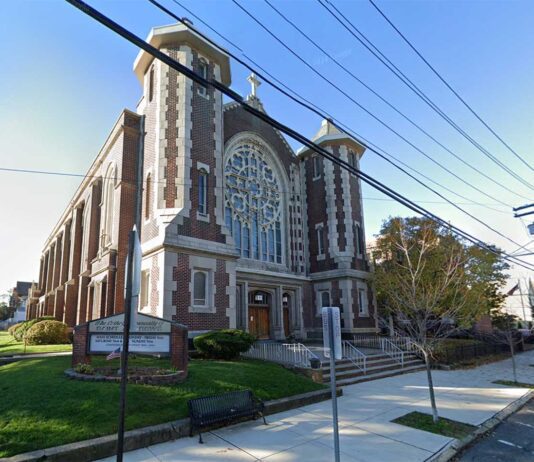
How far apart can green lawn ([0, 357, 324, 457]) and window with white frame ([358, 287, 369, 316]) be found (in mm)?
12741

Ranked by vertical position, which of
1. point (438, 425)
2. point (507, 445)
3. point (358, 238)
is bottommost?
point (507, 445)

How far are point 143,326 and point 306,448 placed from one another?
4.86 meters

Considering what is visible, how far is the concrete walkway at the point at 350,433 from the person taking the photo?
6.06m

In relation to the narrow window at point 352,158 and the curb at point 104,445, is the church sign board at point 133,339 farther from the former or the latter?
the narrow window at point 352,158

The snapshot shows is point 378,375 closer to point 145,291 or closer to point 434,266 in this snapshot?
point 434,266

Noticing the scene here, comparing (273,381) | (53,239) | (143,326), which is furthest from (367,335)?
(53,239)

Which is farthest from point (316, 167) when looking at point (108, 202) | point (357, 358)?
point (357, 358)

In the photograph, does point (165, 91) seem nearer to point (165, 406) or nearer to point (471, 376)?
point (165, 406)

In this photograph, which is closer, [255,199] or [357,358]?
[357,358]

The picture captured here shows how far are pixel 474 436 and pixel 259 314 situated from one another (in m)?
14.5

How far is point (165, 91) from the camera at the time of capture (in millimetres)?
16562

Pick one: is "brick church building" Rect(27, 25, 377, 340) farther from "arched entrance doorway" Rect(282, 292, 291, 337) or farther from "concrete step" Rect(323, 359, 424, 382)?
"concrete step" Rect(323, 359, 424, 382)

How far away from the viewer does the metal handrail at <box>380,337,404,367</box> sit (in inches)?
643

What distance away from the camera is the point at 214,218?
52.8 feet
